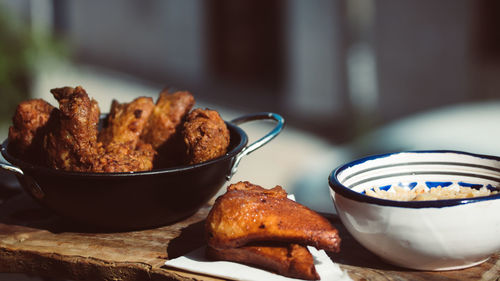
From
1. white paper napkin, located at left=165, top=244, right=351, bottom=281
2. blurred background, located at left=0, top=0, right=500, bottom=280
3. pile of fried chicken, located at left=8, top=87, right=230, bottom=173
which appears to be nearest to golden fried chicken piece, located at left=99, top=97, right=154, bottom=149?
pile of fried chicken, located at left=8, top=87, right=230, bottom=173

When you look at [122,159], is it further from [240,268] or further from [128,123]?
[240,268]

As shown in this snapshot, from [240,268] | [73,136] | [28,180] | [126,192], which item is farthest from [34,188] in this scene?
[240,268]

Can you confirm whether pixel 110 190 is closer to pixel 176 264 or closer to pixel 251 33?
pixel 176 264

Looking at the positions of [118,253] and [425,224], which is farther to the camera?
[118,253]

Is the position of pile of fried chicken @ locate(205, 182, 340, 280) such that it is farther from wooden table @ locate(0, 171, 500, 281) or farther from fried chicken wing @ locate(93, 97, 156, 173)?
fried chicken wing @ locate(93, 97, 156, 173)

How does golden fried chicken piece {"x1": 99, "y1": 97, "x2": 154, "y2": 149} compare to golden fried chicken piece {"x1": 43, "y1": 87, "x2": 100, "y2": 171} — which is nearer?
golden fried chicken piece {"x1": 43, "y1": 87, "x2": 100, "y2": 171}

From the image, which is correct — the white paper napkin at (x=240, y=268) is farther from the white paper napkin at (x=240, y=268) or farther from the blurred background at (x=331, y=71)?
the blurred background at (x=331, y=71)

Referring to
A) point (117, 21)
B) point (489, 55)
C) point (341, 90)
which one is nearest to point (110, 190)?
point (489, 55)

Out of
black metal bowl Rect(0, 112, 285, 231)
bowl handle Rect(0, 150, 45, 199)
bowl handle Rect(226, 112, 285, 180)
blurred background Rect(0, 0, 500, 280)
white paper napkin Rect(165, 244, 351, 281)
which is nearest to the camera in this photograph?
white paper napkin Rect(165, 244, 351, 281)
